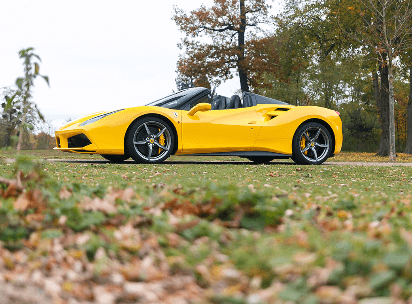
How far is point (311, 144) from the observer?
8.70 m

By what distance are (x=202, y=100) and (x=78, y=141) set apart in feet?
8.29

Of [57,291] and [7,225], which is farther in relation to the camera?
[7,225]

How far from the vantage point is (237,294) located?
162 centimetres

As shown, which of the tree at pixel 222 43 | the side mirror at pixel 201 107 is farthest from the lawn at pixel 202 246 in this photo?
the tree at pixel 222 43

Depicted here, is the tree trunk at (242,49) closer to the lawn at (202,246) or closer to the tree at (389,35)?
the tree at (389,35)

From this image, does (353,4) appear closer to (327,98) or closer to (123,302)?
(123,302)

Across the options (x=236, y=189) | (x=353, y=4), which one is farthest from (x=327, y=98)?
(x=236, y=189)

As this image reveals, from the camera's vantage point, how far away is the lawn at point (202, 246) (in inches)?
63.9

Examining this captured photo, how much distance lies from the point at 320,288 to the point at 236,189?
4.38 feet

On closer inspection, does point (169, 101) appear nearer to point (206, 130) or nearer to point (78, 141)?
point (206, 130)

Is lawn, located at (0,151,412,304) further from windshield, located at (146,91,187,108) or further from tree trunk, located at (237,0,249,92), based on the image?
tree trunk, located at (237,0,249,92)

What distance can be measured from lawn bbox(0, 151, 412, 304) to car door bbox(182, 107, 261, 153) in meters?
4.39

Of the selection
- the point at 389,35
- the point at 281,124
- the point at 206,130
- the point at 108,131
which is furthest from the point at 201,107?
the point at 389,35

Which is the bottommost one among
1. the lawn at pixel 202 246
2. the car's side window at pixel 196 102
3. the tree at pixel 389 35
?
the lawn at pixel 202 246
